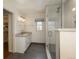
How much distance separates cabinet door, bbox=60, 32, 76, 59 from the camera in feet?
4.86

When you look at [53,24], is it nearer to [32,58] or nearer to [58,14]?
[58,14]

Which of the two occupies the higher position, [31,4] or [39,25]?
Result: [31,4]

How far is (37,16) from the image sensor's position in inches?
225

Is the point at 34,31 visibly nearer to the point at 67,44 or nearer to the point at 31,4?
the point at 31,4

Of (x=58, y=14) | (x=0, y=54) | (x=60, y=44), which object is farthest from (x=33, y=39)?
(x=0, y=54)

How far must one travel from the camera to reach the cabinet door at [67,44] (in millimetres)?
1483

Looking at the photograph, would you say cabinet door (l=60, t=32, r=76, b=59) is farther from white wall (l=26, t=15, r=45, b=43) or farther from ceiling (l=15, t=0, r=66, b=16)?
white wall (l=26, t=15, r=45, b=43)

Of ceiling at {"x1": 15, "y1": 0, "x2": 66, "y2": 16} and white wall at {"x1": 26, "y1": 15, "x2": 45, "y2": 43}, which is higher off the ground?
ceiling at {"x1": 15, "y1": 0, "x2": 66, "y2": 16}

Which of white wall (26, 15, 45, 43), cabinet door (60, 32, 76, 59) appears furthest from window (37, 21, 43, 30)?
cabinet door (60, 32, 76, 59)

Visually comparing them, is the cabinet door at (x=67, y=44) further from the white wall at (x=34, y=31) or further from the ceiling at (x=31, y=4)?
the white wall at (x=34, y=31)

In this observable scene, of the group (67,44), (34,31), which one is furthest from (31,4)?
(67,44)

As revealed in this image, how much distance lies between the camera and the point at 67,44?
1503mm

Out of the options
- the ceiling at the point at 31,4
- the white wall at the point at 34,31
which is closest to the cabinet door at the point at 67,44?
the ceiling at the point at 31,4

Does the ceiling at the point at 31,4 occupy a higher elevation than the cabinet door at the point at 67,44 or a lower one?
higher
